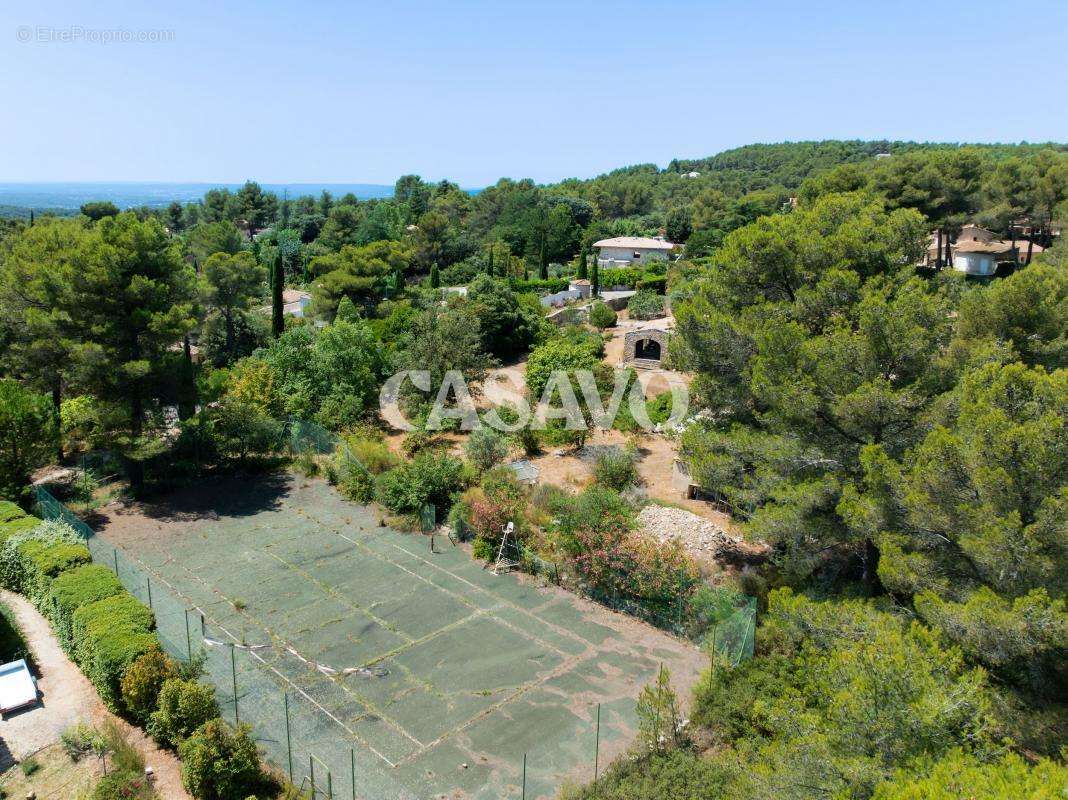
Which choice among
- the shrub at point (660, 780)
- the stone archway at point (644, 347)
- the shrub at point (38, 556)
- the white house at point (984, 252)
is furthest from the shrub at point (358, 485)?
the white house at point (984, 252)

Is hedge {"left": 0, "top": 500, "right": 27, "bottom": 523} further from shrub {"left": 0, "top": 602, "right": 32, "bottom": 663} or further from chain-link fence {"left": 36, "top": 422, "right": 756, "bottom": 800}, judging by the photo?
shrub {"left": 0, "top": 602, "right": 32, "bottom": 663}

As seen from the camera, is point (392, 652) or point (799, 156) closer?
point (392, 652)

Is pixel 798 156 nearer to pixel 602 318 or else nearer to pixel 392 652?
pixel 602 318

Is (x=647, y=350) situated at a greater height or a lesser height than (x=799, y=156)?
lesser

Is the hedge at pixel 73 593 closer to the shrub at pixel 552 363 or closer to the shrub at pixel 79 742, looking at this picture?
the shrub at pixel 79 742

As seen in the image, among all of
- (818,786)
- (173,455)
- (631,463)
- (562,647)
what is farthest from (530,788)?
(173,455)

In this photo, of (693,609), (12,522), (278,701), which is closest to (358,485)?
(12,522)
